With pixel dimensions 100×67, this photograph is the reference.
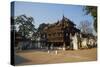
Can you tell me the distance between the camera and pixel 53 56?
2.39 meters

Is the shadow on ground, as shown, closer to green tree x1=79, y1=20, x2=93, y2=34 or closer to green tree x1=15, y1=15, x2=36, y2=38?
green tree x1=15, y1=15, x2=36, y2=38

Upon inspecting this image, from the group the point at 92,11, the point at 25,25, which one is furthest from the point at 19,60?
the point at 92,11

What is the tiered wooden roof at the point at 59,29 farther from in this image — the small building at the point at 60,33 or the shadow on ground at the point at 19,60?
the shadow on ground at the point at 19,60

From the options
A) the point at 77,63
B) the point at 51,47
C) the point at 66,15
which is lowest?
the point at 77,63

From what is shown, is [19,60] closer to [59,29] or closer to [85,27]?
[59,29]

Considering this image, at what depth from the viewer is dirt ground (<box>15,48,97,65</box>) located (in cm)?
223

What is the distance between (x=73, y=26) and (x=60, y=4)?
0.33 meters

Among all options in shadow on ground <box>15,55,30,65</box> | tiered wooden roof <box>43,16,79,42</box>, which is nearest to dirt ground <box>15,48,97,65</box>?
shadow on ground <box>15,55,30,65</box>

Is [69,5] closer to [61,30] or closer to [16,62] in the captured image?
[61,30]

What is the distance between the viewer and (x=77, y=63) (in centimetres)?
255

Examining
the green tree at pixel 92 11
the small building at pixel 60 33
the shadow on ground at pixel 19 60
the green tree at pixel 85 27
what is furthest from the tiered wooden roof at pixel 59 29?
the shadow on ground at pixel 19 60

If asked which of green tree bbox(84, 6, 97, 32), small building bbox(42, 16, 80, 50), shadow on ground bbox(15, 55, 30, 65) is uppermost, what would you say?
green tree bbox(84, 6, 97, 32)

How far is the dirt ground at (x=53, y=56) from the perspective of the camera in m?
2.23
